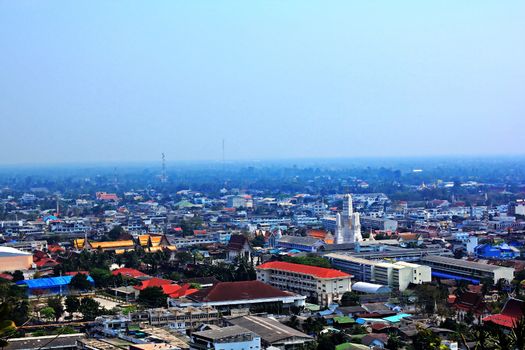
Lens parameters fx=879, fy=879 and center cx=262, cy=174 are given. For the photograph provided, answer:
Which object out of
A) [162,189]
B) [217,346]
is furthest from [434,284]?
[162,189]

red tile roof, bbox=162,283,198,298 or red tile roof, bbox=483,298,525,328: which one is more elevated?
red tile roof, bbox=483,298,525,328

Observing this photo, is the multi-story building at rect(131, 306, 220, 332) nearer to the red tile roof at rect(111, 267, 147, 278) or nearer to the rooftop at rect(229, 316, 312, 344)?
the rooftop at rect(229, 316, 312, 344)

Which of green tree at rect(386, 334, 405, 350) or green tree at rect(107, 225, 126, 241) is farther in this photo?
green tree at rect(107, 225, 126, 241)

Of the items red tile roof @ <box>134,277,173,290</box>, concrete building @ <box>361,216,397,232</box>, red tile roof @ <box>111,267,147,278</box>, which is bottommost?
concrete building @ <box>361,216,397,232</box>

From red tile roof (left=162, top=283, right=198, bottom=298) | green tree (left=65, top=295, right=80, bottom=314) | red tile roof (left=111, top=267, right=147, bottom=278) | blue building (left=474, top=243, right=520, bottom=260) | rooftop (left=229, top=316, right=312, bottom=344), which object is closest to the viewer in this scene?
rooftop (left=229, top=316, right=312, bottom=344)

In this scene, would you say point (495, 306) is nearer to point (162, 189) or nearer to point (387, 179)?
point (162, 189)

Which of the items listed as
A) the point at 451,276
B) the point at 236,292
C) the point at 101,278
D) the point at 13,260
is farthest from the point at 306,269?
the point at 13,260

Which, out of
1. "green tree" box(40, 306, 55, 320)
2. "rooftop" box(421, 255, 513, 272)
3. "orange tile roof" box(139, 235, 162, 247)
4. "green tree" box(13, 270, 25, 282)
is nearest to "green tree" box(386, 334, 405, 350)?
"green tree" box(40, 306, 55, 320)
